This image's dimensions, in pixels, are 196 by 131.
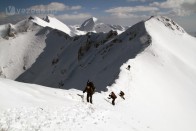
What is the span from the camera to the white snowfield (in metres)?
16.0

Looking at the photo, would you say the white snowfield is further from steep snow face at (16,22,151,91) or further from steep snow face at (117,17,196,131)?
steep snow face at (16,22,151,91)

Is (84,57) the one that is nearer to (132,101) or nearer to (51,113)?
(132,101)

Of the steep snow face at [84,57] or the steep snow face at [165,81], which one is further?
the steep snow face at [84,57]

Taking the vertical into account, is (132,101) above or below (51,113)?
below

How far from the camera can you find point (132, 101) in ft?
99.4

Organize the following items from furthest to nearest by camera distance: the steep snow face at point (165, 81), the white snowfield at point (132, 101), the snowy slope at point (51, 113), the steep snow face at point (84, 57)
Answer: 1. the steep snow face at point (84, 57)
2. the steep snow face at point (165, 81)
3. the white snowfield at point (132, 101)
4. the snowy slope at point (51, 113)

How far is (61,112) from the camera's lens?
18.0 m

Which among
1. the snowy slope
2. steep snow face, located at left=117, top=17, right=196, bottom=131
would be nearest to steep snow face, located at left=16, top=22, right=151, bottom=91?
steep snow face, located at left=117, top=17, right=196, bottom=131

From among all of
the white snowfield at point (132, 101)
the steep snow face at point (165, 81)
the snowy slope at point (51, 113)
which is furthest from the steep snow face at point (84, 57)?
the snowy slope at point (51, 113)

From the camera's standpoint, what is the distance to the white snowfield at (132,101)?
16.0 metres

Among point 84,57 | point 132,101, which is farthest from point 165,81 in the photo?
point 84,57

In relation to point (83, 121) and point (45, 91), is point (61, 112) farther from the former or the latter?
point (45, 91)

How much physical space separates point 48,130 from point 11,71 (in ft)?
474

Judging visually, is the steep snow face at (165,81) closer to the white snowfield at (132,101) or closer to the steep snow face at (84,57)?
the white snowfield at (132,101)
